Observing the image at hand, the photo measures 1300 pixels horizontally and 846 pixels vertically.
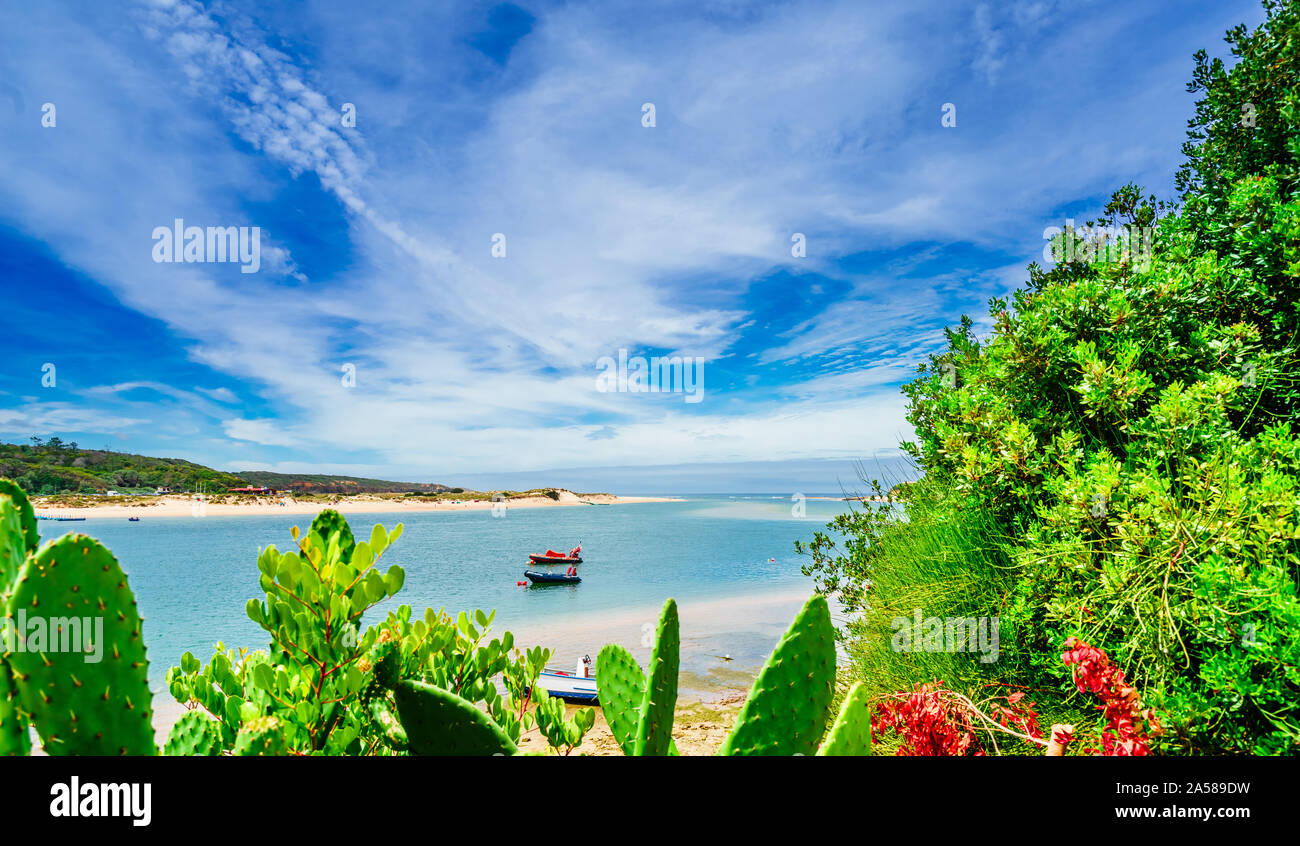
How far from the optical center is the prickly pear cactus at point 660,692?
0.96 m

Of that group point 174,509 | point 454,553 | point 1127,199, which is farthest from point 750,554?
point 174,509

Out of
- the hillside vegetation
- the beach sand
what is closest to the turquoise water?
the beach sand

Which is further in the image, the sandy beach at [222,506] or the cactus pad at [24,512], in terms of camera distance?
the sandy beach at [222,506]

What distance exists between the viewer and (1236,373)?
2.97m

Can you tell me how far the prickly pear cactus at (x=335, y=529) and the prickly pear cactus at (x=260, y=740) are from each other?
463 mm

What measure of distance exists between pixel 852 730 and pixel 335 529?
1213mm

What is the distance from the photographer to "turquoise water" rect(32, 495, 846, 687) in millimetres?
15672

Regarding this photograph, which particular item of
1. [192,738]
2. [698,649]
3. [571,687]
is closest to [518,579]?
[698,649]

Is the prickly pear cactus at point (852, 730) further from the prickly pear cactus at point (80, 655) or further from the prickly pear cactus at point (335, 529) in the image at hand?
the prickly pear cactus at point (335, 529)

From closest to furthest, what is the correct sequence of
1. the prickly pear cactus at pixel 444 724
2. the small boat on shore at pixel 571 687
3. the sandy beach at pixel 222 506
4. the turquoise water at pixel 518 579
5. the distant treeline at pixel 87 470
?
the prickly pear cactus at pixel 444 724
the small boat on shore at pixel 571 687
the turquoise water at pixel 518 579
the distant treeline at pixel 87 470
the sandy beach at pixel 222 506

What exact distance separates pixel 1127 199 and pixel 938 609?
3920 millimetres

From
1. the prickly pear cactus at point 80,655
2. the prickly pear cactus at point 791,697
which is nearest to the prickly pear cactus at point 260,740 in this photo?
the prickly pear cactus at point 80,655

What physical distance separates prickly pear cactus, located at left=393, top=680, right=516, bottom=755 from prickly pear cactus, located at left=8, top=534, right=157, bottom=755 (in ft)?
1.15
